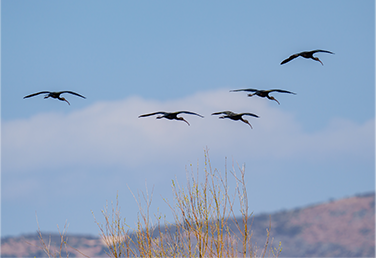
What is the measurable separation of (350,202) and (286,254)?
14338 mm

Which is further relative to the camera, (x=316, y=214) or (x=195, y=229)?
(x=316, y=214)

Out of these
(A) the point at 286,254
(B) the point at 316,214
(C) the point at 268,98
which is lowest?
(A) the point at 286,254

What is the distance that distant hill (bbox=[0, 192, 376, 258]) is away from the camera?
67.9 meters

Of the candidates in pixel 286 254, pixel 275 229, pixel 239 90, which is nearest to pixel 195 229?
pixel 239 90

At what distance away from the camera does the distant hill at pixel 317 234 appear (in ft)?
223

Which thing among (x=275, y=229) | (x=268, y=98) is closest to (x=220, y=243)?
(x=268, y=98)

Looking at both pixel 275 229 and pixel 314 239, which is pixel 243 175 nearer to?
pixel 314 239

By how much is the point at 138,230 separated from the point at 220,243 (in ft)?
5.47

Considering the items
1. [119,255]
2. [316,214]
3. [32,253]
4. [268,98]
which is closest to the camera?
[268,98]

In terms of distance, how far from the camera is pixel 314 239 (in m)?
77.5

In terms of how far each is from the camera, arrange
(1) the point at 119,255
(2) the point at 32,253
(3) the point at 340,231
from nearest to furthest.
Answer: (1) the point at 119,255 < (2) the point at 32,253 < (3) the point at 340,231

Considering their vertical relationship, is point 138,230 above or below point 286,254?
above

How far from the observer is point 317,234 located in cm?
7838

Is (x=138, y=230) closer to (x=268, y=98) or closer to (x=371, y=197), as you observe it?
(x=268, y=98)
